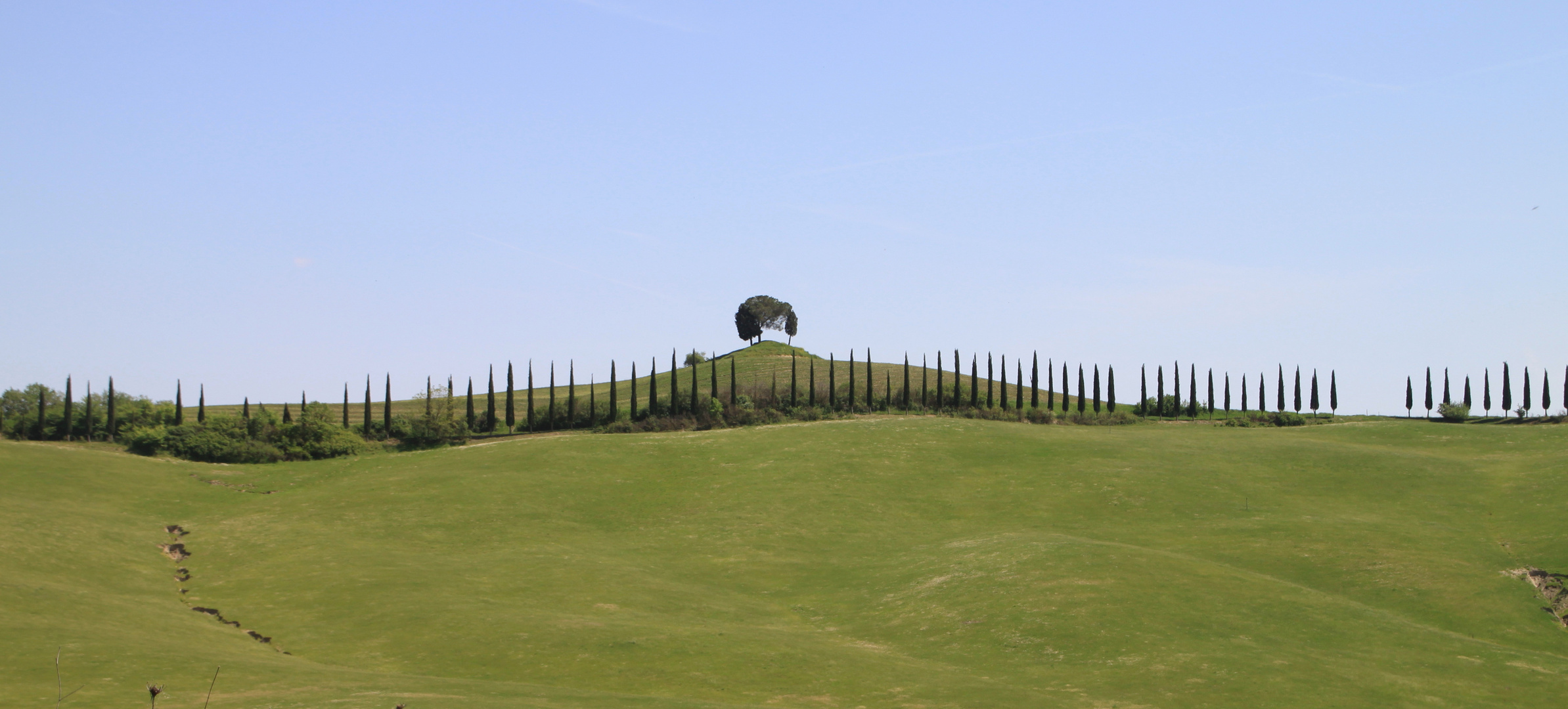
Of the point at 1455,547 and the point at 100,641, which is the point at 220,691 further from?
the point at 1455,547

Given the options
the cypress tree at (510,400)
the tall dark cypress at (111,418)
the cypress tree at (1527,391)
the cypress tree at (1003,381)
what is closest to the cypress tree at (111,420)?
the tall dark cypress at (111,418)

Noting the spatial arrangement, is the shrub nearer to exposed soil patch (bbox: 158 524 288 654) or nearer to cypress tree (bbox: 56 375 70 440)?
exposed soil patch (bbox: 158 524 288 654)

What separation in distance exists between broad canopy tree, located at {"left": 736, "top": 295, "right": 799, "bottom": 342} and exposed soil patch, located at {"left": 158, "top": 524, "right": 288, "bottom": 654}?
121633 millimetres

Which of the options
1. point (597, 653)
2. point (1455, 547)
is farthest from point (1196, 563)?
point (597, 653)

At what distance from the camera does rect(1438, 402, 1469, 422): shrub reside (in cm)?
8975

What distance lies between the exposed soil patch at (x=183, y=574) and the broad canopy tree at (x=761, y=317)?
122 meters

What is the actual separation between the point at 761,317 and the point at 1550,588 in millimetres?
133716

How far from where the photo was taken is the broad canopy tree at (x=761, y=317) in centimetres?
16925

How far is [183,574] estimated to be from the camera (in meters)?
43.0

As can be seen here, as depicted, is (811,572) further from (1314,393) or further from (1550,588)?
(1314,393)

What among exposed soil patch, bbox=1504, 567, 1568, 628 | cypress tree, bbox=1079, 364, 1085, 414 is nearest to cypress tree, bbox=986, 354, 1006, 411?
cypress tree, bbox=1079, 364, 1085, 414

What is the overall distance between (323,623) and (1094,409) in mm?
82788

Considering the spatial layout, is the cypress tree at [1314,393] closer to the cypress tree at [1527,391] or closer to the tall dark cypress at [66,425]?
the cypress tree at [1527,391]

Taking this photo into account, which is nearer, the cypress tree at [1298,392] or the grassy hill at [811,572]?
the grassy hill at [811,572]
